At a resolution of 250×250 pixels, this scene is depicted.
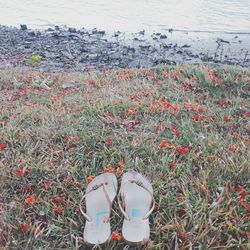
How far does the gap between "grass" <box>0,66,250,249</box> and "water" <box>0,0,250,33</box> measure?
15899 millimetres

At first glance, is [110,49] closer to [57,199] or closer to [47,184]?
[47,184]

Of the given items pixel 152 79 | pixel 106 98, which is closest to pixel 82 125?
pixel 106 98

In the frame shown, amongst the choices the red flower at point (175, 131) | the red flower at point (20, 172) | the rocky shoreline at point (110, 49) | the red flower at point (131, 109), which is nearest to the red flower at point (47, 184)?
the red flower at point (20, 172)

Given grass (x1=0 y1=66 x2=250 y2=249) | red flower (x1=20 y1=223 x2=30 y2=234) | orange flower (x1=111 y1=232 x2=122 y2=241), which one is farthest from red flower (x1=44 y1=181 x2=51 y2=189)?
orange flower (x1=111 y1=232 x2=122 y2=241)

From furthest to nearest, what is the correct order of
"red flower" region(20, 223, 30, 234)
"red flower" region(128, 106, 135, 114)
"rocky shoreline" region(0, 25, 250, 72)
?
"rocky shoreline" region(0, 25, 250, 72)
"red flower" region(128, 106, 135, 114)
"red flower" region(20, 223, 30, 234)

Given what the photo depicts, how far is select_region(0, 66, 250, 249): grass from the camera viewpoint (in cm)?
318

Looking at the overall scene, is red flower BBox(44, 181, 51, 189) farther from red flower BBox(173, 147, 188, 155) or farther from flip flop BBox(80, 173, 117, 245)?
red flower BBox(173, 147, 188, 155)

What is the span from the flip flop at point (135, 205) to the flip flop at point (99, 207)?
129 mm

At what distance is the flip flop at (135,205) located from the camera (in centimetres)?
312

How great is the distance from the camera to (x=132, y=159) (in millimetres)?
4223

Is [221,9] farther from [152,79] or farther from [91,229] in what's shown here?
[91,229]

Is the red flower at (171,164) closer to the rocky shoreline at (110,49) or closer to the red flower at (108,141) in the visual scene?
the red flower at (108,141)

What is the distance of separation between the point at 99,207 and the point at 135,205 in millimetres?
368

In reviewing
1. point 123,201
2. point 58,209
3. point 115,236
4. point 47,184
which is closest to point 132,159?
point 123,201
